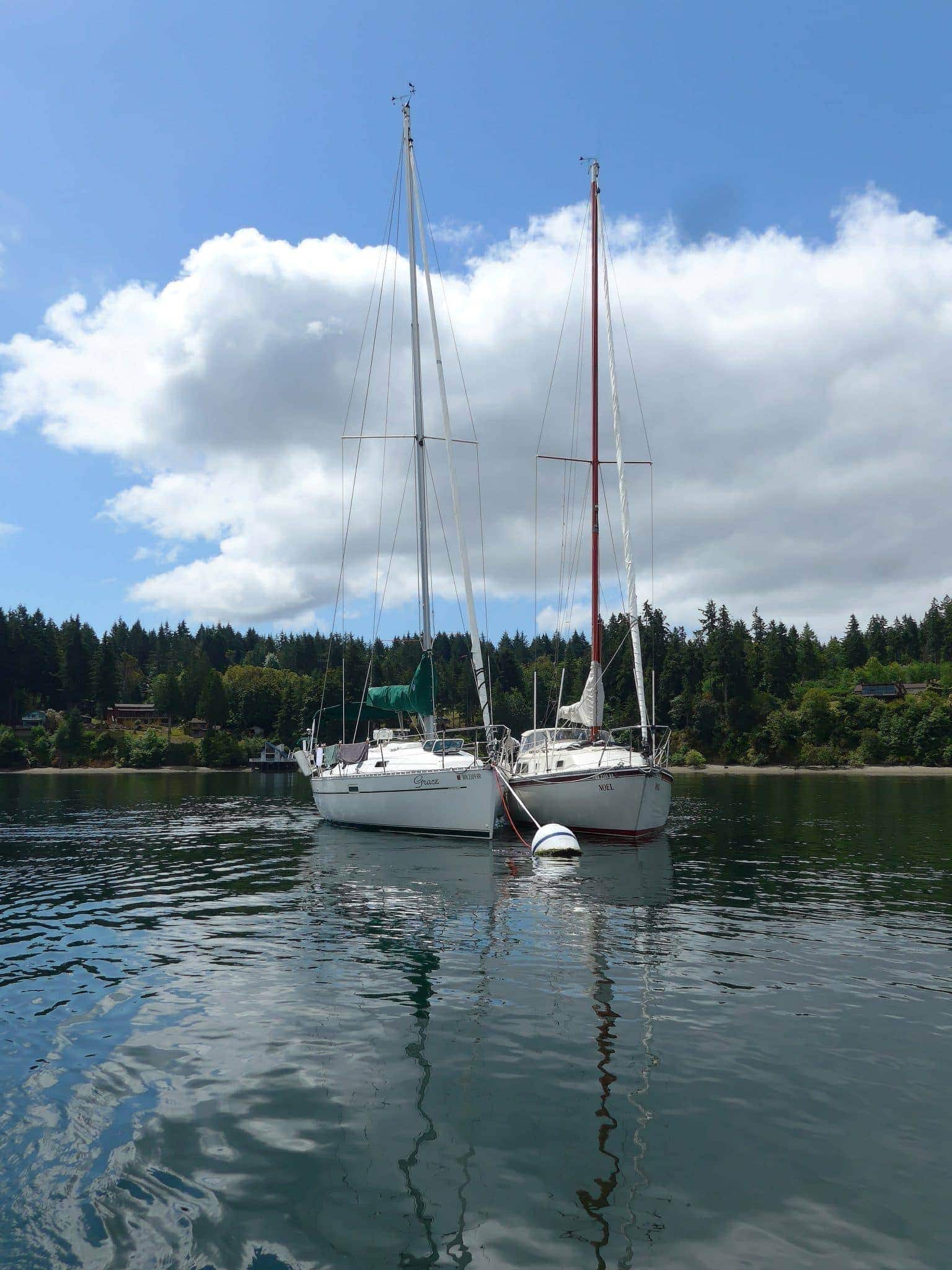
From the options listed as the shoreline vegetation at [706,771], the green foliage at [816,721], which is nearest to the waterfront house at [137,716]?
the shoreline vegetation at [706,771]

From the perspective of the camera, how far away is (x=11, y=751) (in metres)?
125

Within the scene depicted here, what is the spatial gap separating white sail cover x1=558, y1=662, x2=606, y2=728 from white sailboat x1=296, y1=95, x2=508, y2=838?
3964 mm

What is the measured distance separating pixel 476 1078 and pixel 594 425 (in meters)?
37.4

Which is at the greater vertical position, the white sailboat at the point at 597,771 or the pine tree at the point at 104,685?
the pine tree at the point at 104,685

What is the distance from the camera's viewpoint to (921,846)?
111 feet

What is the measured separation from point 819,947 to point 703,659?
13384 cm

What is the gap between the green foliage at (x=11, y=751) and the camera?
124 metres

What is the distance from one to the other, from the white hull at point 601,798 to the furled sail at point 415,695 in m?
5.63

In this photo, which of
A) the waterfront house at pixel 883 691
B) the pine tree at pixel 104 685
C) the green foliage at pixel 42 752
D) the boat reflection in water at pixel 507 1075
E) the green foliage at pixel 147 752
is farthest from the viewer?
the pine tree at pixel 104 685

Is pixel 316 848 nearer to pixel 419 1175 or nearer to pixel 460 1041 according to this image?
pixel 460 1041

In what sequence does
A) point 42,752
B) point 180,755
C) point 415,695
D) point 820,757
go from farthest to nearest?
point 180,755 < point 42,752 < point 820,757 < point 415,695

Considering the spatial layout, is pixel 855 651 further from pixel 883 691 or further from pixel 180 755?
pixel 180 755

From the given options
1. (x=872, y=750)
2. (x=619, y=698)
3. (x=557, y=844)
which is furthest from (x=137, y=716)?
(x=557, y=844)

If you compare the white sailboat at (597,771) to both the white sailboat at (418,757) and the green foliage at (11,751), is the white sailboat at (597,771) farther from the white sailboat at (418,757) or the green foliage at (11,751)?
the green foliage at (11,751)
